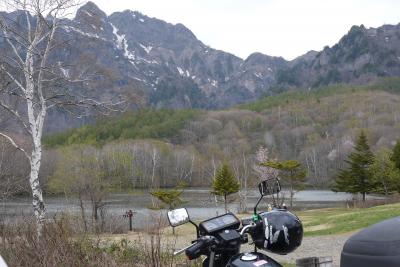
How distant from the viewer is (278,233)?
8.45ft

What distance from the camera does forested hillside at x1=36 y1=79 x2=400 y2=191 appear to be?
98188mm

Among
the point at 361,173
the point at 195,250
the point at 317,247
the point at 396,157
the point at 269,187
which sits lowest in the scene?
the point at 361,173

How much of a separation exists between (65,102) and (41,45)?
1918mm

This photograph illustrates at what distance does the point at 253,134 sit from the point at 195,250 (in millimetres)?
142298

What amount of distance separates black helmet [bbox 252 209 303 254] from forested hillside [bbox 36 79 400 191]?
78.5m

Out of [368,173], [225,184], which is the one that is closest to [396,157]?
[368,173]

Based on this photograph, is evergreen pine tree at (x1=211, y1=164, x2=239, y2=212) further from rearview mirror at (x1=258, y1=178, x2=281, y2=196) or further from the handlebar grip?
the handlebar grip

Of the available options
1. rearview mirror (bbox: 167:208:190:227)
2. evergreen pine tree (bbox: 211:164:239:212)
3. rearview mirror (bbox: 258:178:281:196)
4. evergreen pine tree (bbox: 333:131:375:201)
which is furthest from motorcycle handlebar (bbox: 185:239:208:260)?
evergreen pine tree (bbox: 333:131:375:201)

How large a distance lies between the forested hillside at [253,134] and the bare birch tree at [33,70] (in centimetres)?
6834

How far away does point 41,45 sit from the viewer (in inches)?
516

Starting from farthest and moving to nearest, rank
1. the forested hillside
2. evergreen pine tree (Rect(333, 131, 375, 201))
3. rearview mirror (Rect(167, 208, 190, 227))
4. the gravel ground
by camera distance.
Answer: the forested hillside, evergreen pine tree (Rect(333, 131, 375, 201)), the gravel ground, rearview mirror (Rect(167, 208, 190, 227))

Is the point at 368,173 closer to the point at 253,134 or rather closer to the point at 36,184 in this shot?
the point at 36,184

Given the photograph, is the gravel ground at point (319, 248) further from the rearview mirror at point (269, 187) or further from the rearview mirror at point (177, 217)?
the rearview mirror at point (177, 217)

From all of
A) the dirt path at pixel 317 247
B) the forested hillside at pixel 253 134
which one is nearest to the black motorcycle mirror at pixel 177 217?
the dirt path at pixel 317 247
